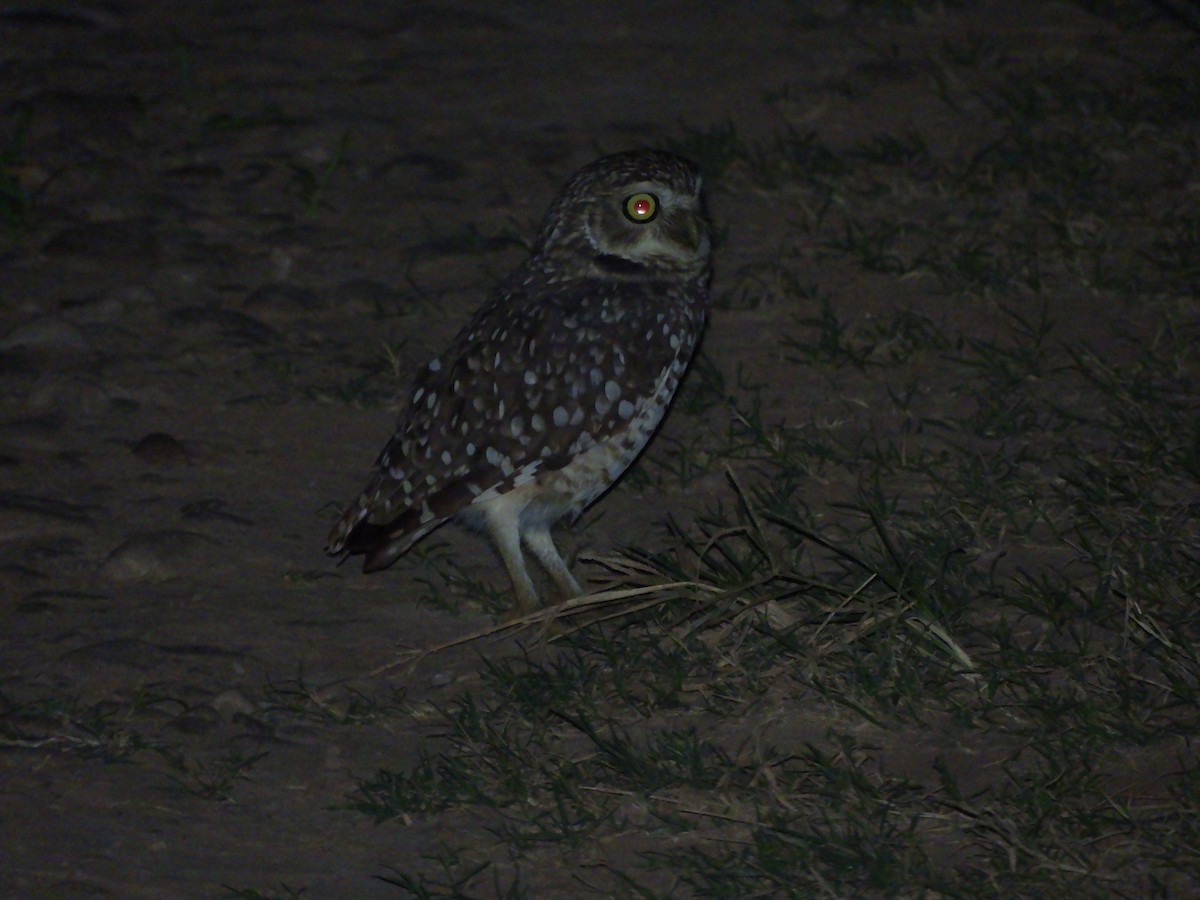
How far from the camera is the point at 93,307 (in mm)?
6203

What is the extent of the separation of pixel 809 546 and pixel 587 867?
1.44m

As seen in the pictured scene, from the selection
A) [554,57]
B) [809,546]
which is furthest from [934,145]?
[809,546]

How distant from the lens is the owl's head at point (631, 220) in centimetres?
455

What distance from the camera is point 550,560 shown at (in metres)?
4.54

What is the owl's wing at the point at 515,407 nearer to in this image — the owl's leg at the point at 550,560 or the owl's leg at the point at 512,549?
the owl's leg at the point at 512,549

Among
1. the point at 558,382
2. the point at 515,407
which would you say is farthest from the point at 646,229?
the point at 515,407

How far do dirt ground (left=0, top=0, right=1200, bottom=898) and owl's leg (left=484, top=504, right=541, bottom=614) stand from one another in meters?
0.15

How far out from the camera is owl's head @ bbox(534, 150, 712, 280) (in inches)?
179

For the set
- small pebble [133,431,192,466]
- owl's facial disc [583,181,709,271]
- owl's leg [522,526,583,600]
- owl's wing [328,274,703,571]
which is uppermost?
owl's facial disc [583,181,709,271]

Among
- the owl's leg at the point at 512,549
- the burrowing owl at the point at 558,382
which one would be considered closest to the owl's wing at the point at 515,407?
the burrowing owl at the point at 558,382

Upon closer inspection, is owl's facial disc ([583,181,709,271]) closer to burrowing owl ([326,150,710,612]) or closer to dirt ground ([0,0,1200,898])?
burrowing owl ([326,150,710,612])

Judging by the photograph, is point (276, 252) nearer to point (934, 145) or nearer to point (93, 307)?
point (93, 307)

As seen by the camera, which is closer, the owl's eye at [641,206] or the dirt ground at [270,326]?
the dirt ground at [270,326]

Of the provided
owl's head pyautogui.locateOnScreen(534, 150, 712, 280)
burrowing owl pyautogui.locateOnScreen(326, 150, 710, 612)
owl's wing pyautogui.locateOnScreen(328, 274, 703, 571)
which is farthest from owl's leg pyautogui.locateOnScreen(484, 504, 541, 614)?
owl's head pyautogui.locateOnScreen(534, 150, 712, 280)
